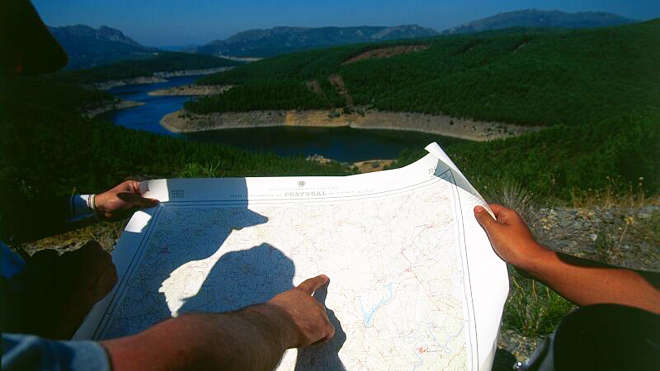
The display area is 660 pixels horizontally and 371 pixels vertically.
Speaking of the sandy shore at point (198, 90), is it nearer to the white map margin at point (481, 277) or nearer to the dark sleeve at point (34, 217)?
the dark sleeve at point (34, 217)

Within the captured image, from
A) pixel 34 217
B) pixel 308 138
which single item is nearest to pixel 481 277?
pixel 34 217

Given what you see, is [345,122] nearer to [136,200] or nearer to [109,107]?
[109,107]

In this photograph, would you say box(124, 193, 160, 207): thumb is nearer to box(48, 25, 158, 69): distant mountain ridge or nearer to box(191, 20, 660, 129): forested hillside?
Result: box(191, 20, 660, 129): forested hillside

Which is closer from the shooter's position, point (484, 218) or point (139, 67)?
point (484, 218)

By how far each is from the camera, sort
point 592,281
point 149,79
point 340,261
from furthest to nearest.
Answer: point 149,79 < point 340,261 < point 592,281

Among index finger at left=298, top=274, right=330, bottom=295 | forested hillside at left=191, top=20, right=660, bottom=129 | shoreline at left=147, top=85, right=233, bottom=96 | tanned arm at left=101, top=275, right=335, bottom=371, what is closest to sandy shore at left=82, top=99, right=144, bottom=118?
shoreline at left=147, top=85, right=233, bottom=96

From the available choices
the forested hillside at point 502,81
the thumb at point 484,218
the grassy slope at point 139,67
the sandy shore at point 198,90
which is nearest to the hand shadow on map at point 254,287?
the thumb at point 484,218

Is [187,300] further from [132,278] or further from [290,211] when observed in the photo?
[290,211]
